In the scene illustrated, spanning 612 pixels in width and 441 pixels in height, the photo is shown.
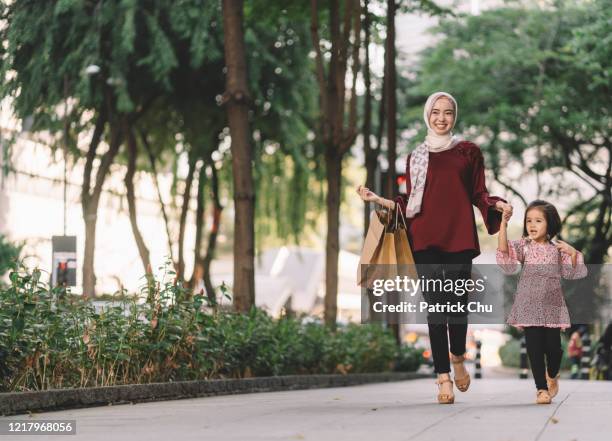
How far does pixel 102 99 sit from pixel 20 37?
800 cm

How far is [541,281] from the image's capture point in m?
9.53

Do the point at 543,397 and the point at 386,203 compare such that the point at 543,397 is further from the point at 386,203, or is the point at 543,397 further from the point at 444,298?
the point at 386,203

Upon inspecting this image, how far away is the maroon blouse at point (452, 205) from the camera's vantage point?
9016 mm

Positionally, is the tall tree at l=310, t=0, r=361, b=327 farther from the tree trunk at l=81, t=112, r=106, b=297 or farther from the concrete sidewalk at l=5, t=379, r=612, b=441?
the concrete sidewalk at l=5, t=379, r=612, b=441

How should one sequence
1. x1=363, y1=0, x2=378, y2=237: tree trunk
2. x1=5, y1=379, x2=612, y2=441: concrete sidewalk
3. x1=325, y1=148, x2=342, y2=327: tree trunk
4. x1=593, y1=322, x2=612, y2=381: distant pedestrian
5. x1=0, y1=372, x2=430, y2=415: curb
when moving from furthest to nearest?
x1=593, y1=322, x2=612, y2=381: distant pedestrian, x1=363, y1=0, x2=378, y2=237: tree trunk, x1=325, y1=148, x2=342, y2=327: tree trunk, x1=0, y1=372, x2=430, y2=415: curb, x1=5, y1=379, x2=612, y2=441: concrete sidewalk

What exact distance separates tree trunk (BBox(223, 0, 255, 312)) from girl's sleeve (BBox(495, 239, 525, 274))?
7.20 metres

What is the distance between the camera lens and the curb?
29.9 ft

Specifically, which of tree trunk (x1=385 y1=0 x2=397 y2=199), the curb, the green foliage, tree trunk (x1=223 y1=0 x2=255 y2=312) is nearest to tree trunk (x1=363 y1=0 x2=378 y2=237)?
tree trunk (x1=385 y1=0 x2=397 y2=199)

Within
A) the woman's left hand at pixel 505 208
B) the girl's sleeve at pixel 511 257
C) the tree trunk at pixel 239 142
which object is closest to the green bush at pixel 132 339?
the tree trunk at pixel 239 142

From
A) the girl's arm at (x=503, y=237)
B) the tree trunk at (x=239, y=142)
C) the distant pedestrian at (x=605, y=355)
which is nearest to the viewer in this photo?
the girl's arm at (x=503, y=237)

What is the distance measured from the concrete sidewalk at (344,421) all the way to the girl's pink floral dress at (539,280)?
605 mm

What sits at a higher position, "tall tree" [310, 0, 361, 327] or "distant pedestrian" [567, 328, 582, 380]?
"tall tree" [310, 0, 361, 327]

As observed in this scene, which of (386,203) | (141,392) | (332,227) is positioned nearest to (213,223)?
(332,227)

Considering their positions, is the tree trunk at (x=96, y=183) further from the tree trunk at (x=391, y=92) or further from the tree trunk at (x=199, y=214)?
the tree trunk at (x=391, y=92)
